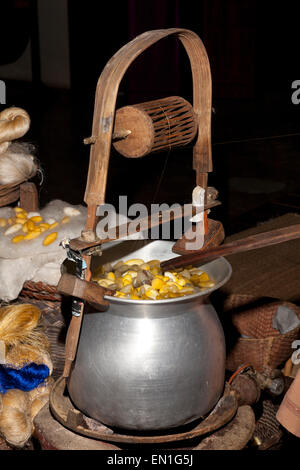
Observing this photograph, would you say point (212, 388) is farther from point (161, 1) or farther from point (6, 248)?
point (161, 1)

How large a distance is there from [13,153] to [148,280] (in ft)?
3.60

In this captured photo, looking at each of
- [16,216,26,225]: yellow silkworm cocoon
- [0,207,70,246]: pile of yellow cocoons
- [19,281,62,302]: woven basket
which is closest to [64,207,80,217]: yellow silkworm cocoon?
[0,207,70,246]: pile of yellow cocoons

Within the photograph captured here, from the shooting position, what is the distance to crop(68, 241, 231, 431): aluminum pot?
4.10 ft

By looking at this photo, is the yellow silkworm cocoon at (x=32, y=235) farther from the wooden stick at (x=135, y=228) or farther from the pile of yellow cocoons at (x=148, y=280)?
the wooden stick at (x=135, y=228)

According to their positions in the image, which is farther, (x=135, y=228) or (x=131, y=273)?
(x=131, y=273)

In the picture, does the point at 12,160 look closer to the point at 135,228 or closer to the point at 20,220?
the point at 20,220

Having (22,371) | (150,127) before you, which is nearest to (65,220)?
(22,371)

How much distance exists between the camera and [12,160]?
2.21 m

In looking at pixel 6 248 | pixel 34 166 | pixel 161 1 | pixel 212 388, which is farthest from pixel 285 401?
pixel 161 1

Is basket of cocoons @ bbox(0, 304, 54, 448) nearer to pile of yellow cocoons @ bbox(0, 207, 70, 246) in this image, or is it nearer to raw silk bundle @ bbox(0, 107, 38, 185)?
pile of yellow cocoons @ bbox(0, 207, 70, 246)

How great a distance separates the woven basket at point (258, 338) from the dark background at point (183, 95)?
1.25 m

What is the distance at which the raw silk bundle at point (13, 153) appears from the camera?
221 centimetres

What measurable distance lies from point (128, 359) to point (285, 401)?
40 cm

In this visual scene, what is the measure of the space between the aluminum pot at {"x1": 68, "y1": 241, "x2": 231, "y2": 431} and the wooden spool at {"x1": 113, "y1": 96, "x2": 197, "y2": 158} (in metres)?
0.33
